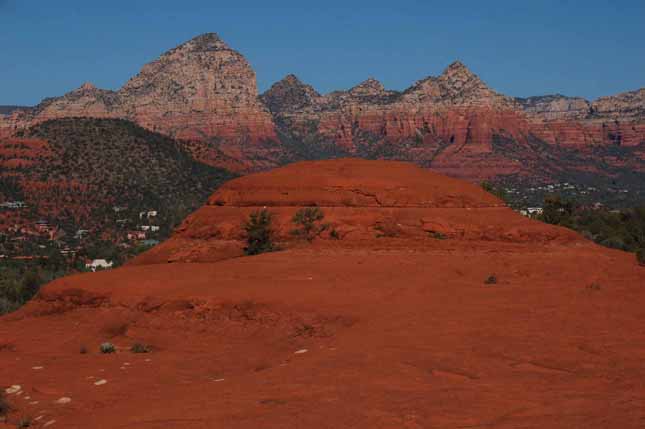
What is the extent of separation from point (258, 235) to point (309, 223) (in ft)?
7.63

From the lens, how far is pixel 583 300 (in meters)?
18.1

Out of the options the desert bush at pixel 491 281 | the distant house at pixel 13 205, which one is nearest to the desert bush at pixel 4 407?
the desert bush at pixel 491 281

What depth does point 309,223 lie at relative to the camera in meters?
32.2

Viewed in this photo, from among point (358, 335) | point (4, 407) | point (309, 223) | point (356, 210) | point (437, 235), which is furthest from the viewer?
point (356, 210)

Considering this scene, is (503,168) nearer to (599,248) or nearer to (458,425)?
(599,248)

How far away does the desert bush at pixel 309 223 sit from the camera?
3189 cm

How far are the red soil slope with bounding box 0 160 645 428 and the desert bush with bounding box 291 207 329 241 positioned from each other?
54 centimetres

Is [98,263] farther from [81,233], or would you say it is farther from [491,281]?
[491,281]

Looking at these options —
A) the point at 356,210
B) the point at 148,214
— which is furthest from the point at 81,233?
the point at 356,210

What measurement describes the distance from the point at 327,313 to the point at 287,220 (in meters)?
15.6

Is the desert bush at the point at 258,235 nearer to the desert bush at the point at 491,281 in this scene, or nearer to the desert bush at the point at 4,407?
the desert bush at the point at 491,281

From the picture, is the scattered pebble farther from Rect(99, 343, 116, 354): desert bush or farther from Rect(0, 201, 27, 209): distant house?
Rect(0, 201, 27, 209): distant house

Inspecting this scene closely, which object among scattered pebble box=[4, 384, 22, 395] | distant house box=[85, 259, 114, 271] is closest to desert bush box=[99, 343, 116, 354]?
scattered pebble box=[4, 384, 22, 395]

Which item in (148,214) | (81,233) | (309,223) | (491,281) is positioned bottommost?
(81,233)
